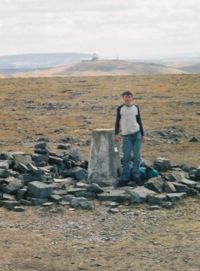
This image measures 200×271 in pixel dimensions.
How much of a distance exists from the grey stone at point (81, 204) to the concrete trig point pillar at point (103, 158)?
1.74 m

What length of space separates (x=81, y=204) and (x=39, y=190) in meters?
0.96

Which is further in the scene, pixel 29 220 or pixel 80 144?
pixel 80 144

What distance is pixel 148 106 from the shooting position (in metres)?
35.6

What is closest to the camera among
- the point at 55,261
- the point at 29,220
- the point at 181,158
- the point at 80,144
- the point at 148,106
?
the point at 55,261

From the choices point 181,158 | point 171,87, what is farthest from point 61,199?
point 171,87

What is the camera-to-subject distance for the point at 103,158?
46.9 feet

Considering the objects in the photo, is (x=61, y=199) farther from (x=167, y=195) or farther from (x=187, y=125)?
(x=187, y=125)

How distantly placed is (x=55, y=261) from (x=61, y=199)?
11.5 ft

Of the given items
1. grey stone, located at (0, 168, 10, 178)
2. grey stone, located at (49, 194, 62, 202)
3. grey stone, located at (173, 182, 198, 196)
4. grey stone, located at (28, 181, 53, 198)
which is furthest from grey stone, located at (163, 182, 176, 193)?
grey stone, located at (0, 168, 10, 178)

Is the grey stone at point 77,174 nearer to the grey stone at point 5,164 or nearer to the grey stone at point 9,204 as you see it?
the grey stone at point 5,164

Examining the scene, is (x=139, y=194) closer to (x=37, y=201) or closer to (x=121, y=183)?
(x=121, y=183)

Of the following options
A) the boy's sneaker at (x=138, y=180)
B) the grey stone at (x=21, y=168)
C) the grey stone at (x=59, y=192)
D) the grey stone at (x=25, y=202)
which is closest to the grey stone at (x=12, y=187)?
the grey stone at (x=25, y=202)

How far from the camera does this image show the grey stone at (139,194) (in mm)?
12664

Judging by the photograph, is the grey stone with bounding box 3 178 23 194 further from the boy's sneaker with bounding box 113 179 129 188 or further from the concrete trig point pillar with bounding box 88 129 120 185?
the boy's sneaker with bounding box 113 179 129 188
